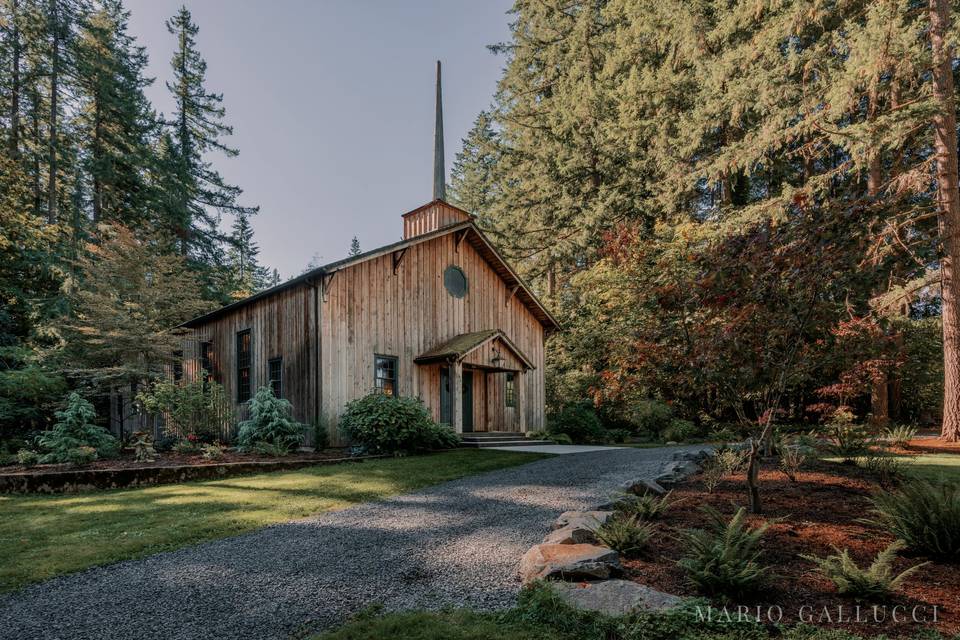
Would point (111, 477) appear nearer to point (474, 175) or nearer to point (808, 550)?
point (808, 550)

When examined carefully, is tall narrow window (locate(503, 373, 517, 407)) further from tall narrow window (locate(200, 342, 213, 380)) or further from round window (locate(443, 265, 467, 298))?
tall narrow window (locate(200, 342, 213, 380))

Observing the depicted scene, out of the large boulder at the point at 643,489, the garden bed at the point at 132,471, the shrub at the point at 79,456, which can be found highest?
the large boulder at the point at 643,489

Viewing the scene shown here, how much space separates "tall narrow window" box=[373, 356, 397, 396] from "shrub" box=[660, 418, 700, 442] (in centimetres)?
860

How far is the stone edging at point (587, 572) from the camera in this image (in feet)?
9.37

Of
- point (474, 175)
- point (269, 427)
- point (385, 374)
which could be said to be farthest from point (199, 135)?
point (269, 427)

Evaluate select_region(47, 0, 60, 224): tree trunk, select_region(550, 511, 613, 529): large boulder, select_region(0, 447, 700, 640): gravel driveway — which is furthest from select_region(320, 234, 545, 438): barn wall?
select_region(47, 0, 60, 224): tree trunk

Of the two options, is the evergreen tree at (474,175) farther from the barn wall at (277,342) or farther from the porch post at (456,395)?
the porch post at (456,395)

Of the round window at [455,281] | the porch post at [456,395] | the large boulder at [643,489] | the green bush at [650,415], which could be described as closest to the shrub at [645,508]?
the large boulder at [643,489]

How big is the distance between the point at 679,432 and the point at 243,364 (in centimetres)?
1374

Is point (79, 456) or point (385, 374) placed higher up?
point (385, 374)

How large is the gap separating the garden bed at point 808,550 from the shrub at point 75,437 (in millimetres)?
10624

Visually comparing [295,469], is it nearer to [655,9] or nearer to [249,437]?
[249,437]

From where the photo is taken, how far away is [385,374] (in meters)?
13.6

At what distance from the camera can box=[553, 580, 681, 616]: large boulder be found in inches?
110
